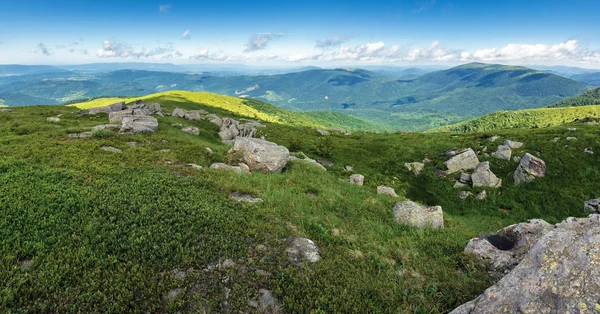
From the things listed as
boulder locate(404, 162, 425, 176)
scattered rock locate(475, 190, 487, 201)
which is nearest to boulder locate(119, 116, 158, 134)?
boulder locate(404, 162, 425, 176)

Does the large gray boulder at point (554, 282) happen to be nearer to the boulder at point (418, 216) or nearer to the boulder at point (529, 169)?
the boulder at point (418, 216)

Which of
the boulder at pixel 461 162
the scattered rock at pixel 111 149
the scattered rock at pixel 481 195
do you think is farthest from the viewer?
the boulder at pixel 461 162

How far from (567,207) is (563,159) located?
1003 cm

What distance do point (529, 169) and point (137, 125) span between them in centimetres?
4952

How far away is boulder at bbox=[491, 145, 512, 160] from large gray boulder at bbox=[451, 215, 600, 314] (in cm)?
3542

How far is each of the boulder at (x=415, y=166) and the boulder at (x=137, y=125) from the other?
116ft

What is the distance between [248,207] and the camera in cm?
1453

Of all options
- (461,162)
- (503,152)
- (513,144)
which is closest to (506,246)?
(461,162)

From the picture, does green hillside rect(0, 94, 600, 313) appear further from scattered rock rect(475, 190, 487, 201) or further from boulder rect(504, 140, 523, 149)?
boulder rect(504, 140, 523, 149)

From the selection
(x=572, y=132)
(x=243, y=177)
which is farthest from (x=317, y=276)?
(x=572, y=132)

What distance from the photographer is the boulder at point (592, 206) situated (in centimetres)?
2671

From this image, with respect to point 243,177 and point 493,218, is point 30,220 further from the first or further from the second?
point 493,218

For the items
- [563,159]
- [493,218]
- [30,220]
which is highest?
[30,220]

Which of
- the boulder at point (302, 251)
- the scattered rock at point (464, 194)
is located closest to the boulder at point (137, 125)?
the boulder at point (302, 251)
